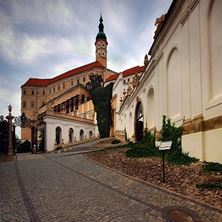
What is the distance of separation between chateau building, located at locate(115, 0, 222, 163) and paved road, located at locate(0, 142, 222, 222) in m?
2.85

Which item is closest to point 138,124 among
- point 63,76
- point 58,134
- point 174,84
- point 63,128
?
point 174,84

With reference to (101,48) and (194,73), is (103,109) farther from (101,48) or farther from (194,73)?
(101,48)

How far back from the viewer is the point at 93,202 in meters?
6.77

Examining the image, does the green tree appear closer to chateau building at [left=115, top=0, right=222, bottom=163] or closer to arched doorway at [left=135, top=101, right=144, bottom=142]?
arched doorway at [left=135, top=101, right=144, bottom=142]

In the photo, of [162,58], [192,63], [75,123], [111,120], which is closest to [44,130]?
[75,123]

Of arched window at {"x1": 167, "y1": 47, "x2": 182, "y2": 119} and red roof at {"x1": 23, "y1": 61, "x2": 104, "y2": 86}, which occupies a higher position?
red roof at {"x1": 23, "y1": 61, "x2": 104, "y2": 86}

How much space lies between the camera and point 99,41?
92312 mm

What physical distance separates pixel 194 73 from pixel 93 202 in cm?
630

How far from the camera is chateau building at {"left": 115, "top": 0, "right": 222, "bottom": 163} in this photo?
9227 mm

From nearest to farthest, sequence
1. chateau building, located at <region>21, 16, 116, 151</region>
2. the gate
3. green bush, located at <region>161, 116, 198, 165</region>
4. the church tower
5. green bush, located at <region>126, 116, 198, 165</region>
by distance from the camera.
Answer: green bush, located at <region>161, 116, 198, 165</region>, green bush, located at <region>126, 116, 198, 165</region>, the gate, chateau building, located at <region>21, 16, 116, 151</region>, the church tower

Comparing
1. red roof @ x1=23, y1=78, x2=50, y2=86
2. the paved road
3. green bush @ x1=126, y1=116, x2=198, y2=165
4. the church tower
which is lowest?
the paved road

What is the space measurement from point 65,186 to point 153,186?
2.70 m

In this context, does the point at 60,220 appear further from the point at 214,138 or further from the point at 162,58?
the point at 162,58

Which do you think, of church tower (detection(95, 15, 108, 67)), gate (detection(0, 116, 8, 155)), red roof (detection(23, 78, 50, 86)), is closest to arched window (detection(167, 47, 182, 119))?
gate (detection(0, 116, 8, 155))
